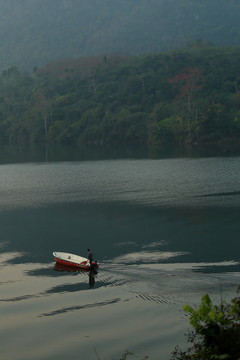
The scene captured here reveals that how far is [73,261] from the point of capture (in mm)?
42938

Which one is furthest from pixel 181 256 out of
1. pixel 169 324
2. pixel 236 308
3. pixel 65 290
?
pixel 236 308

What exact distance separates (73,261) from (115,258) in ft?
11.6

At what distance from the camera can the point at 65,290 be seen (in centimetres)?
3781

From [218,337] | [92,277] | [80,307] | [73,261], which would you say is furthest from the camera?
[73,261]

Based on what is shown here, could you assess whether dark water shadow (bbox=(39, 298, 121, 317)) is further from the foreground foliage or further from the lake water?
the foreground foliage

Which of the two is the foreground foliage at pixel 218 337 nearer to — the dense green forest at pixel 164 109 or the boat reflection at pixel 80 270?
the boat reflection at pixel 80 270

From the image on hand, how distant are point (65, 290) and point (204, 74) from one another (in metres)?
153

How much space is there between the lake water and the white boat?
857mm

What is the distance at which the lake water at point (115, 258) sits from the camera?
3030 centimetres

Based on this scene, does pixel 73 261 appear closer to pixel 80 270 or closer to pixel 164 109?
pixel 80 270

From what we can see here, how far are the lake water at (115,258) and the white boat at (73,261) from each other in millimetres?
857

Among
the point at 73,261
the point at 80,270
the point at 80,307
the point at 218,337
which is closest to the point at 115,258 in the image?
the point at 80,270

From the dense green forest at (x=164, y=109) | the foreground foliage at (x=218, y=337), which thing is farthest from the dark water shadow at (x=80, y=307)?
the dense green forest at (x=164, y=109)

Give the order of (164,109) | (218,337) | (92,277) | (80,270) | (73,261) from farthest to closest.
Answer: (164,109), (73,261), (80,270), (92,277), (218,337)
